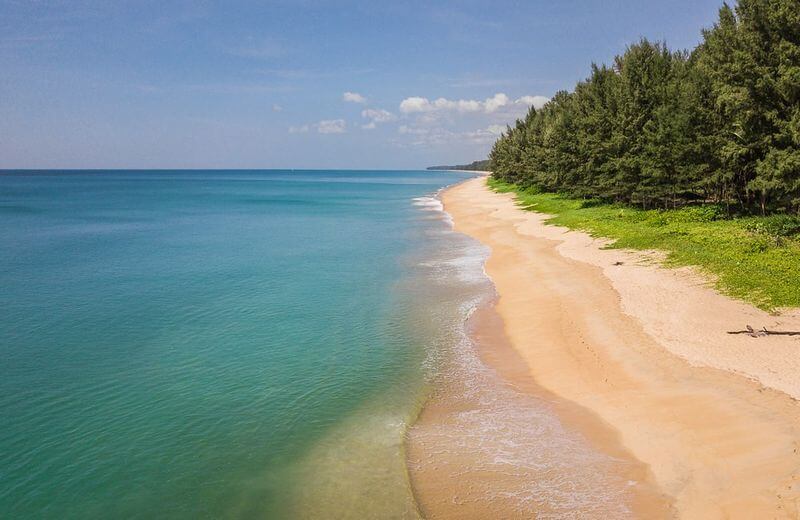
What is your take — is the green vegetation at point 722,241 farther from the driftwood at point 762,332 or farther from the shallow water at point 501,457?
the shallow water at point 501,457

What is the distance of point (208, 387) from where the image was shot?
1619 cm

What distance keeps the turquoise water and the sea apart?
56mm

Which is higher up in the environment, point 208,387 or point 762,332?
point 762,332

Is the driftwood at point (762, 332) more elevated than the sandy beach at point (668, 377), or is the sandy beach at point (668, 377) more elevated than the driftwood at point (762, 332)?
the driftwood at point (762, 332)

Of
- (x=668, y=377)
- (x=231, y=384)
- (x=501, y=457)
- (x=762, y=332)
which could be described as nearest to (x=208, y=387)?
(x=231, y=384)

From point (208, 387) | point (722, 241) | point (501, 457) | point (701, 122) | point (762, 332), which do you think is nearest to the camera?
point (501, 457)

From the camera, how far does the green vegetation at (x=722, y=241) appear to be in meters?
19.2

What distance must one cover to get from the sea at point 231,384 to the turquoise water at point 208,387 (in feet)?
0.18

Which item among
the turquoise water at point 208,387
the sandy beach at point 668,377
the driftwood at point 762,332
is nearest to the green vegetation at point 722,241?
the sandy beach at point 668,377

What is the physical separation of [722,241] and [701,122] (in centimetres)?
1398

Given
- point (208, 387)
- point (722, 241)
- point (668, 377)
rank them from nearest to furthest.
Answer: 1. point (668, 377)
2. point (208, 387)
3. point (722, 241)

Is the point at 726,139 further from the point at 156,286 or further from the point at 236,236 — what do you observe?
the point at 236,236

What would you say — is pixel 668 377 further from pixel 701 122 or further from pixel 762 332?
pixel 701 122

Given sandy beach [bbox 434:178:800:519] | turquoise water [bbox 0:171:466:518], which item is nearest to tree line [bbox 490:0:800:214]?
sandy beach [bbox 434:178:800:519]
